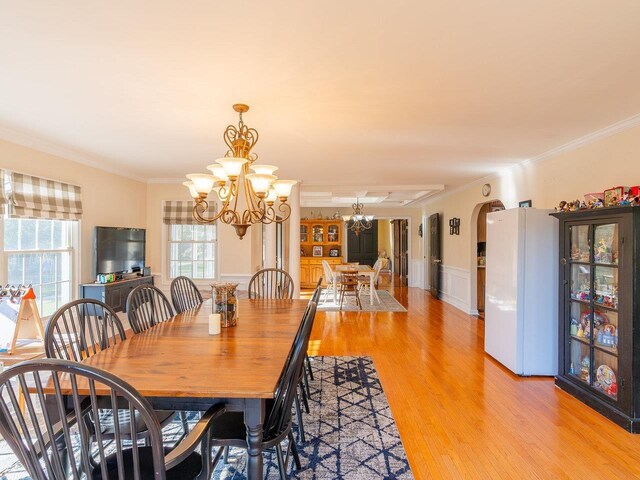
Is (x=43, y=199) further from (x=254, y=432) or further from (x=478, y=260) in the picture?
(x=478, y=260)

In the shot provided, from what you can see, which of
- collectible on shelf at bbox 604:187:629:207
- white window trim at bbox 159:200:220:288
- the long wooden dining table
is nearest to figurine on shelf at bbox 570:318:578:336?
collectible on shelf at bbox 604:187:629:207

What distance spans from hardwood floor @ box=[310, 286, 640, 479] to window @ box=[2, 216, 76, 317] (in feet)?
9.80

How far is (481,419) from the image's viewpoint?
2.74 meters

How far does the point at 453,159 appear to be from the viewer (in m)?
4.48

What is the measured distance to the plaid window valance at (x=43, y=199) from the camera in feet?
11.1

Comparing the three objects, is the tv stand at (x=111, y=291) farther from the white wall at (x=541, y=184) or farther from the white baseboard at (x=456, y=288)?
the white baseboard at (x=456, y=288)

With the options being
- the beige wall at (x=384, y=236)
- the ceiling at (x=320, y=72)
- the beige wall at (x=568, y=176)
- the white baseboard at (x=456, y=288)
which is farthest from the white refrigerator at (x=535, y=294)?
the beige wall at (x=384, y=236)

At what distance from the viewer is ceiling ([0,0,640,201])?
162 cm

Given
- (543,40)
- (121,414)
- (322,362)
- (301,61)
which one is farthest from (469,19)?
(322,362)

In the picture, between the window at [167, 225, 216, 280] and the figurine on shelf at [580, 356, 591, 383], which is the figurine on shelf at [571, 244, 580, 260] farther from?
the window at [167, 225, 216, 280]

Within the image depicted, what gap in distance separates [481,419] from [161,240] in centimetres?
501

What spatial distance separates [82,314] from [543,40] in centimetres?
287

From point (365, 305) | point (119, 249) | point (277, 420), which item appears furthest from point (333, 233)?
point (277, 420)

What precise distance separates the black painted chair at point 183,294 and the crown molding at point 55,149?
77.2 inches
